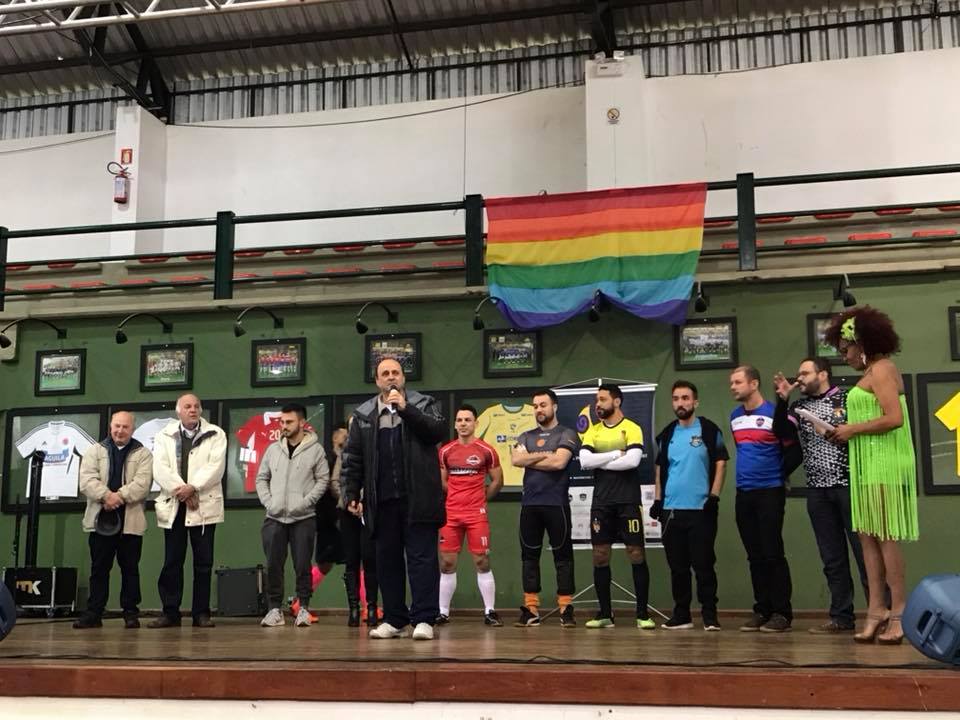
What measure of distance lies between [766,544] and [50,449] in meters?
6.48

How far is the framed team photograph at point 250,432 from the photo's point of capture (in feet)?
27.9

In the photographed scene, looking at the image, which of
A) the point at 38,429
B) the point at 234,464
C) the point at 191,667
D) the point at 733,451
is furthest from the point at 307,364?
the point at 191,667

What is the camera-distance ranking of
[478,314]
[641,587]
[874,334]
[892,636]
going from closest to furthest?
[892,636] < [874,334] < [641,587] < [478,314]

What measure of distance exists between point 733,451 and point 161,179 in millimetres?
8572

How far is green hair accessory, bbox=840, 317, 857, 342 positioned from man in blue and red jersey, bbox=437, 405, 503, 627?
2.65 meters

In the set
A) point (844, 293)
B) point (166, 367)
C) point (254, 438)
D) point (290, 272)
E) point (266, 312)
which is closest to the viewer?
point (844, 293)

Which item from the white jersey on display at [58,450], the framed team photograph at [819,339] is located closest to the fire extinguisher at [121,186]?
the white jersey on display at [58,450]

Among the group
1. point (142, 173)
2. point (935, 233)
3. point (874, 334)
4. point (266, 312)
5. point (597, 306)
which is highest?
point (142, 173)

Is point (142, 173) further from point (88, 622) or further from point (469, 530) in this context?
point (469, 530)

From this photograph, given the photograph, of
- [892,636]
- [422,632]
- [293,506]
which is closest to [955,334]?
[892,636]

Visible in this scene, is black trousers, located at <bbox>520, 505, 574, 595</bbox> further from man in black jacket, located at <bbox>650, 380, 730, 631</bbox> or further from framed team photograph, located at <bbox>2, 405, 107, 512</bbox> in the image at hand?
framed team photograph, located at <bbox>2, 405, 107, 512</bbox>

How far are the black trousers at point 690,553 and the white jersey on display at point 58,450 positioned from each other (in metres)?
5.53

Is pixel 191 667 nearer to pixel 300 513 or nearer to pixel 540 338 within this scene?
pixel 300 513

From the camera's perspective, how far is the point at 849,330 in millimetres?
4691
